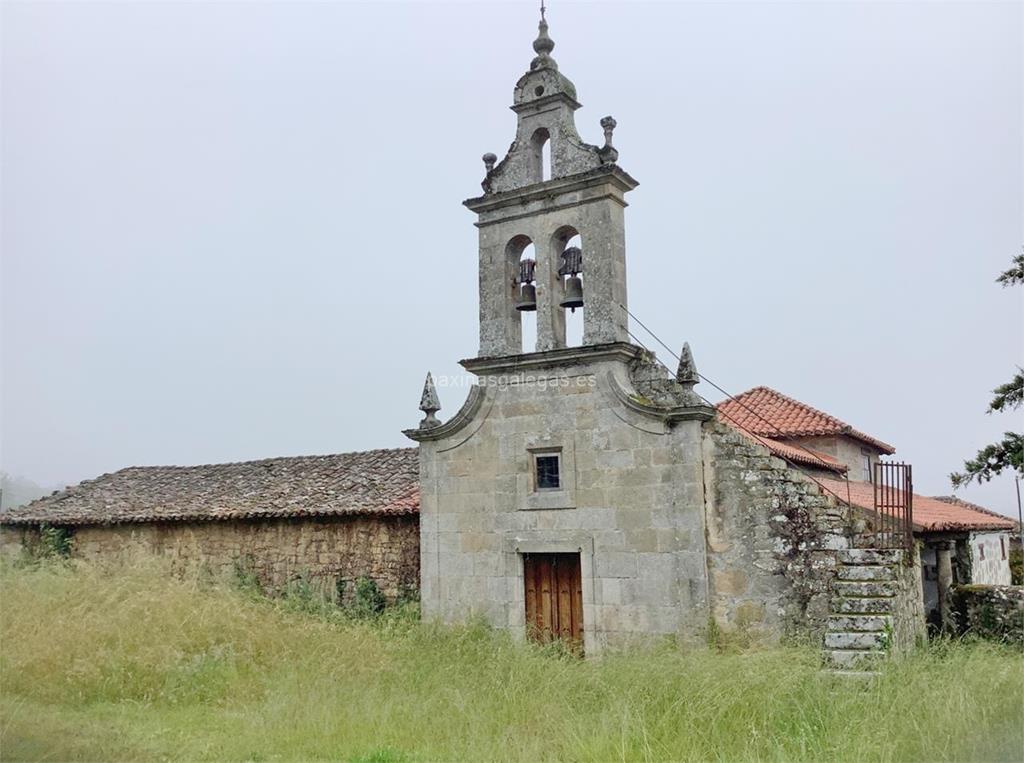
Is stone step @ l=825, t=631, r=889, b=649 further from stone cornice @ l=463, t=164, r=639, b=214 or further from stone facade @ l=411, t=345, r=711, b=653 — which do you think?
stone cornice @ l=463, t=164, r=639, b=214

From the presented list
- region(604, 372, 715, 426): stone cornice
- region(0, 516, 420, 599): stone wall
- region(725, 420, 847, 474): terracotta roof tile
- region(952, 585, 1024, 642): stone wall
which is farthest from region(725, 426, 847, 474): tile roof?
region(0, 516, 420, 599): stone wall

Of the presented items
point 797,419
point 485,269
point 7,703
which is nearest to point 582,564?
point 485,269

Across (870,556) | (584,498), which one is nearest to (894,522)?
(870,556)

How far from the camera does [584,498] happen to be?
10.7 m

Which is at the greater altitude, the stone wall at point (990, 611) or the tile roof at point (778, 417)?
the tile roof at point (778, 417)

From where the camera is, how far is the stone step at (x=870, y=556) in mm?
8977

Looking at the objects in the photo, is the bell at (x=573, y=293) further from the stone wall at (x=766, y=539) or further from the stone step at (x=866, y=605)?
the stone step at (x=866, y=605)

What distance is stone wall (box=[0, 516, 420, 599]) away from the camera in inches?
497

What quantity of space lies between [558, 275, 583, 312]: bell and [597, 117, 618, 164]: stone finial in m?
1.58

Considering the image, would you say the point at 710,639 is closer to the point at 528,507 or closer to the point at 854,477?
the point at 528,507

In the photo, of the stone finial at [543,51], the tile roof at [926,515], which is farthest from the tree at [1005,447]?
the stone finial at [543,51]

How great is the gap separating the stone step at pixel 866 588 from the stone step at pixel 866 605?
2.3 inches

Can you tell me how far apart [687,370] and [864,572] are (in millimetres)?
2926

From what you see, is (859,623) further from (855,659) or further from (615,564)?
(615,564)
